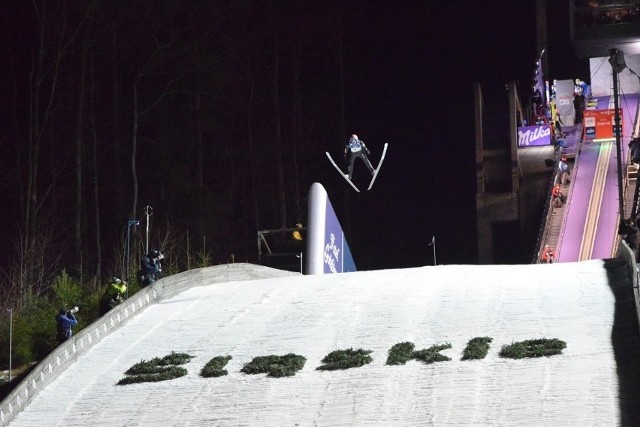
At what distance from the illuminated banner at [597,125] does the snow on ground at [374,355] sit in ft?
72.8

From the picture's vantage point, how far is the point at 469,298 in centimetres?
2391

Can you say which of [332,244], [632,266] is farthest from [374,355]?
[332,244]

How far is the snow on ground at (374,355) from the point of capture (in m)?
17.5

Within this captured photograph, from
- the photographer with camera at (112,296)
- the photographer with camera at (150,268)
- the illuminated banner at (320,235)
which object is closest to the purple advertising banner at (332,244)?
the illuminated banner at (320,235)

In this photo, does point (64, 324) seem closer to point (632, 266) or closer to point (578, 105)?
point (632, 266)

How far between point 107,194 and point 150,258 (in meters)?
19.6

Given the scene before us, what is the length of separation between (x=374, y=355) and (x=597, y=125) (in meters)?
30.4

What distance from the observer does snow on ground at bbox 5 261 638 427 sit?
57.4ft

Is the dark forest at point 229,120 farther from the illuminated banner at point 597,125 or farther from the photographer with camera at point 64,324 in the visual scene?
the illuminated banner at point 597,125

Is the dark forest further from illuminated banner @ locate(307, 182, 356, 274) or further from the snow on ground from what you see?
the snow on ground

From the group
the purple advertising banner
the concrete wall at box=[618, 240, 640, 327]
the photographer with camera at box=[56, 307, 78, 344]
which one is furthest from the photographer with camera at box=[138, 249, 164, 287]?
the concrete wall at box=[618, 240, 640, 327]

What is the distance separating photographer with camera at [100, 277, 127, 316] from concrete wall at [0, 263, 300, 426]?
185 millimetres

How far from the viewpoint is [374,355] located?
66.5ft

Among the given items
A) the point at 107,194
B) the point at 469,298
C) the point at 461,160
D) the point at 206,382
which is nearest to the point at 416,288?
the point at 469,298
